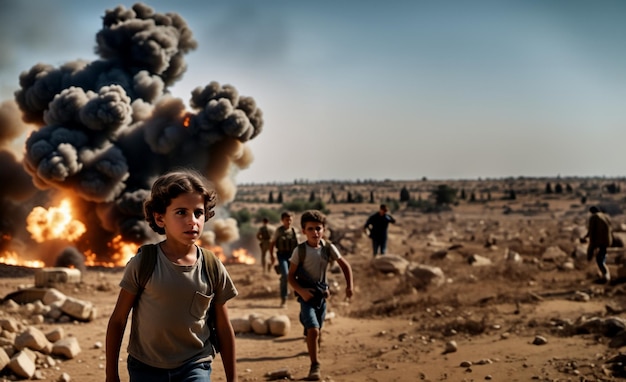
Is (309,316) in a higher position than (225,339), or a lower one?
lower

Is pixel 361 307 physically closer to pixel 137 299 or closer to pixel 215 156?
pixel 137 299

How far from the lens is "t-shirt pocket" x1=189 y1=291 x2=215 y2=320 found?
283cm

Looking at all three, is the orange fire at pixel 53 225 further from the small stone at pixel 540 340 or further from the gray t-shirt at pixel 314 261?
the small stone at pixel 540 340

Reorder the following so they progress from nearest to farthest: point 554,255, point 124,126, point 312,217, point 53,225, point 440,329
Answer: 1. point 312,217
2. point 440,329
3. point 554,255
4. point 53,225
5. point 124,126

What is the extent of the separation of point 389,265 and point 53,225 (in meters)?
19.1

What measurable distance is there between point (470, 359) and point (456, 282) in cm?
720

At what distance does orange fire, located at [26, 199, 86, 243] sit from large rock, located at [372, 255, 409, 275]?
1808 centimetres

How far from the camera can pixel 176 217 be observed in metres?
2.85

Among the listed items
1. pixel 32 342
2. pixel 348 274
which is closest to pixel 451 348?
pixel 348 274

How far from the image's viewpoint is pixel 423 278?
13.0 metres

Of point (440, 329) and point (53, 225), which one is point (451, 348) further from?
point (53, 225)

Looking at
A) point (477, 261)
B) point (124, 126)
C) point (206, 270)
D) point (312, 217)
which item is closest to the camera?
point (206, 270)

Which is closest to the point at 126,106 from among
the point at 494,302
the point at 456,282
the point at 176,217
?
the point at 456,282

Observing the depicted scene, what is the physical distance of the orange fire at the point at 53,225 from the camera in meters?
26.8
